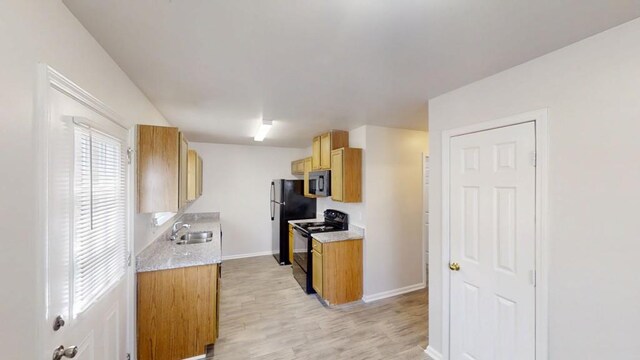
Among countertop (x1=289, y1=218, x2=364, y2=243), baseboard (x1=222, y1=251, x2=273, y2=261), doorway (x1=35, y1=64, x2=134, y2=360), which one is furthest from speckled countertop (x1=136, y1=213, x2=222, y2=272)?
baseboard (x1=222, y1=251, x2=273, y2=261)

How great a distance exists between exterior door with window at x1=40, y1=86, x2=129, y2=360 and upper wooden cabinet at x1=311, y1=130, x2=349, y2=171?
2544mm

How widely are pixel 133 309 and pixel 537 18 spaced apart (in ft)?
10.7

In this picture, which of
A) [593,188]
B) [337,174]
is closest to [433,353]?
[593,188]

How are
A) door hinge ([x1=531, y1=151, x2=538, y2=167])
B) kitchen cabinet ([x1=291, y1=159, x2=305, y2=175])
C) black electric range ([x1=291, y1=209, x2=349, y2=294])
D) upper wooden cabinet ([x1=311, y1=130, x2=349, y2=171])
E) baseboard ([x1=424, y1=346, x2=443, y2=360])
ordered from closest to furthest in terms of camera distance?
1. door hinge ([x1=531, y1=151, x2=538, y2=167])
2. baseboard ([x1=424, y1=346, x2=443, y2=360])
3. black electric range ([x1=291, y1=209, x2=349, y2=294])
4. upper wooden cabinet ([x1=311, y1=130, x2=349, y2=171])
5. kitchen cabinet ([x1=291, y1=159, x2=305, y2=175])

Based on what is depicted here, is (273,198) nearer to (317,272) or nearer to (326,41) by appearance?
(317,272)

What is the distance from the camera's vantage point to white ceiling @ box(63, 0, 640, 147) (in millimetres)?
1102

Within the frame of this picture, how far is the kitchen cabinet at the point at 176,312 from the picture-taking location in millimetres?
2025

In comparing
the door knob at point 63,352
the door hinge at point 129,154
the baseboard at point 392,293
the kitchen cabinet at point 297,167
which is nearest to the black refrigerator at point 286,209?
the kitchen cabinet at point 297,167

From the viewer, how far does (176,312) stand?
2.11m

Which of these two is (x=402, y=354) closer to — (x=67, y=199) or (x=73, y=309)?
(x=73, y=309)

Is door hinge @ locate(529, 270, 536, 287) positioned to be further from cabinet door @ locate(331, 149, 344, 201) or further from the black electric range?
the black electric range

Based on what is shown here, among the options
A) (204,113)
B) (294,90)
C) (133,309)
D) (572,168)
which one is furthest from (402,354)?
(204,113)

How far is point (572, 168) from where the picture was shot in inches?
55.0

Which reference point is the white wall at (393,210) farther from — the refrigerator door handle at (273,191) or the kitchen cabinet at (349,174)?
the refrigerator door handle at (273,191)
